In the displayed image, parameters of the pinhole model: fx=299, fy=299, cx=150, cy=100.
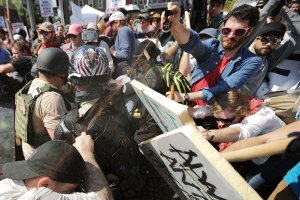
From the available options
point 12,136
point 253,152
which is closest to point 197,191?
point 253,152

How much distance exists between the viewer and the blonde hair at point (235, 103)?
1.99m

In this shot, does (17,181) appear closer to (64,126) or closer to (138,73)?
(64,126)

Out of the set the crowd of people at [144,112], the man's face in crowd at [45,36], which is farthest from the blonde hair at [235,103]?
the man's face in crowd at [45,36]

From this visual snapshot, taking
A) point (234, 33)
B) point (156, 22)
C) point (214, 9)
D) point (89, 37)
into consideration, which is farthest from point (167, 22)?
point (156, 22)

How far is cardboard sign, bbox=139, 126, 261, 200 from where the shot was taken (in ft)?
3.69

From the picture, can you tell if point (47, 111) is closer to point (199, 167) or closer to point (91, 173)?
point (91, 173)

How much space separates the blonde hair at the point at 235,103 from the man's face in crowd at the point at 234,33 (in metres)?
0.41

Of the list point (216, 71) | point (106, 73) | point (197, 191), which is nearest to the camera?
point (197, 191)

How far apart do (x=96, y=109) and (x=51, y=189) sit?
0.61 m

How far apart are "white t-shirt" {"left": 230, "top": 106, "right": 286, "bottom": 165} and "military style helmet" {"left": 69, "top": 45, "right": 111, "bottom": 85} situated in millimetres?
972

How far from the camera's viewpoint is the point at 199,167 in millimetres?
1312

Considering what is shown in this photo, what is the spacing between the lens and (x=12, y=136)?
3.28 metres

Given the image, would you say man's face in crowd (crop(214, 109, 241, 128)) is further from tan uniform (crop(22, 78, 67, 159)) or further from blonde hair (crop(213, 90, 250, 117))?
tan uniform (crop(22, 78, 67, 159))

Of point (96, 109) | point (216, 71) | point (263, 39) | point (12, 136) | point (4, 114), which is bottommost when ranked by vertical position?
point (12, 136)
